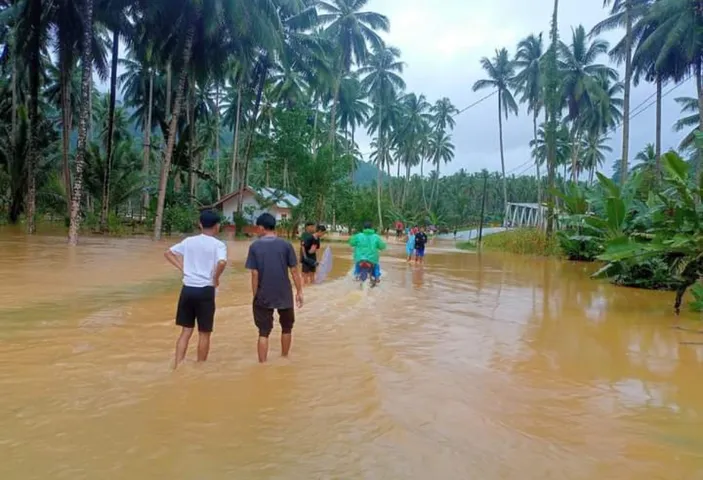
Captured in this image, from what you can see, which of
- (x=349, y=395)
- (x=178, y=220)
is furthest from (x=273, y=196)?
(x=349, y=395)

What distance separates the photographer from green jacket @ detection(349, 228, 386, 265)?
1145cm

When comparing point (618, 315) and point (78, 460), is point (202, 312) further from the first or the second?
point (618, 315)

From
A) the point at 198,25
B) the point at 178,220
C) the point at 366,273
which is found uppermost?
the point at 198,25

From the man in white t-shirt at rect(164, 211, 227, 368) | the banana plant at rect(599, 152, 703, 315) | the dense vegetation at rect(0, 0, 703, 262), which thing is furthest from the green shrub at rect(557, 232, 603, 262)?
the man in white t-shirt at rect(164, 211, 227, 368)

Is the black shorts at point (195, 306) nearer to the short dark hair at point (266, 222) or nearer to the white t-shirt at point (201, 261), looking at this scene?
the white t-shirt at point (201, 261)

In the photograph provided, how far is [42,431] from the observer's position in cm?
384

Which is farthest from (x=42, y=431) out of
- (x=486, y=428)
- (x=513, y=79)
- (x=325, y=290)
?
(x=513, y=79)

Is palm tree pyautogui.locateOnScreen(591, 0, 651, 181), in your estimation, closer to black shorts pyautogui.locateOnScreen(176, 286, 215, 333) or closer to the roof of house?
the roof of house

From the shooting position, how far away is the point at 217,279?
18.4 ft

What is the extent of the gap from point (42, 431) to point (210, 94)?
4614 centimetres

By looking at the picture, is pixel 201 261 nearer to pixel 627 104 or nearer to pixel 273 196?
pixel 627 104

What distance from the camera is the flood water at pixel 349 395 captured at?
11.7 ft

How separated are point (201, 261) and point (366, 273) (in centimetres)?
676

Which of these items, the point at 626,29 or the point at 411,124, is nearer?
the point at 626,29
